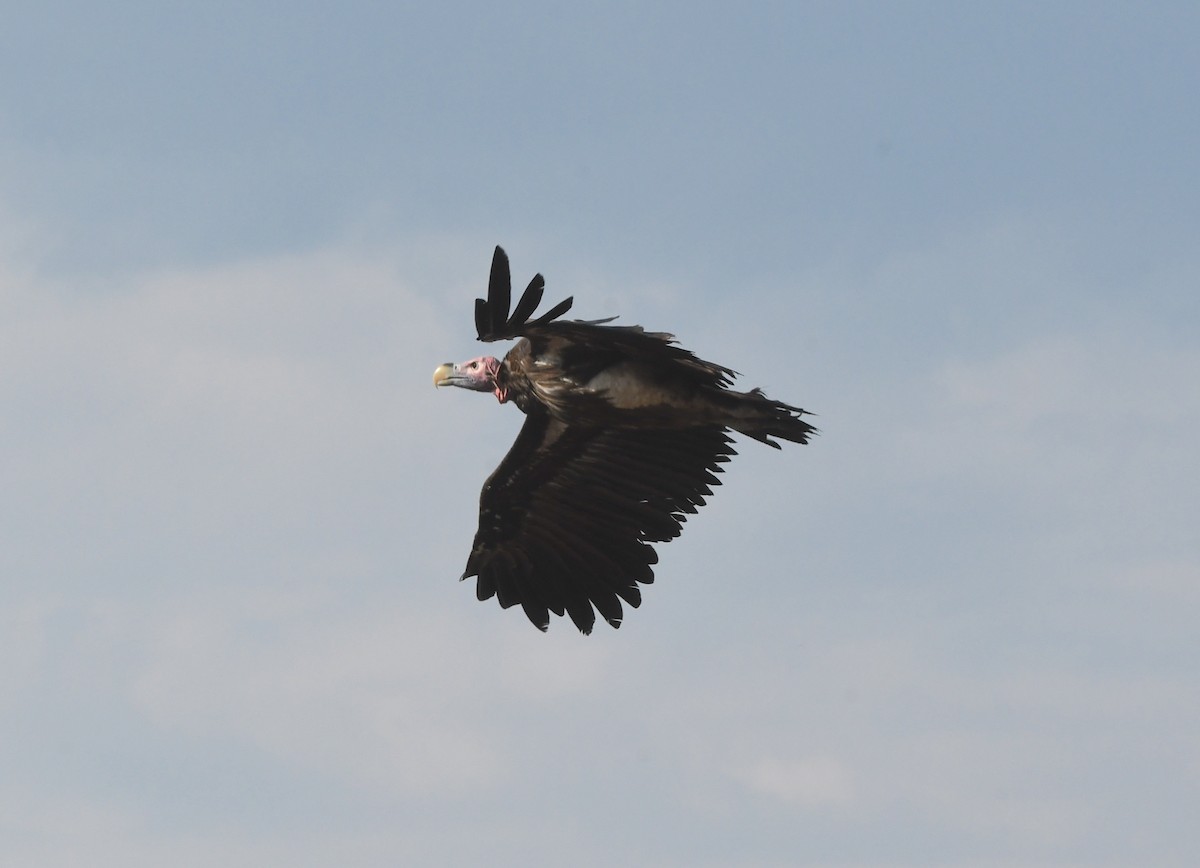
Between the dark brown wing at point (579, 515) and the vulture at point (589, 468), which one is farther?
the dark brown wing at point (579, 515)

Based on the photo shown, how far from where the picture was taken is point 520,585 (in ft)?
55.5

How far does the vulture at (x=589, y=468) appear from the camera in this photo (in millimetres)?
14742

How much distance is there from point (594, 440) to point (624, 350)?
7.79 feet

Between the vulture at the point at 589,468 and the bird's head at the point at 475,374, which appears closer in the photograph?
the vulture at the point at 589,468

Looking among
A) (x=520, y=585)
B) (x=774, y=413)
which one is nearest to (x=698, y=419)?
(x=774, y=413)

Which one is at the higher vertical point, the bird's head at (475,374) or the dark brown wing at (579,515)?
the bird's head at (475,374)

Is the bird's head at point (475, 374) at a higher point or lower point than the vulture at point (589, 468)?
higher

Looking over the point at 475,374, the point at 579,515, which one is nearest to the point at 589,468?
the point at 579,515

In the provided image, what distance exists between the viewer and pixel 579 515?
16.8 meters

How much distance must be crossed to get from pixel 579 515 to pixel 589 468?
18.5 inches

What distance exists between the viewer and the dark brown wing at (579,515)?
16.4 m

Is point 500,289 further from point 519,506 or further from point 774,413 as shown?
point 519,506

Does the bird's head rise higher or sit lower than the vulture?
higher

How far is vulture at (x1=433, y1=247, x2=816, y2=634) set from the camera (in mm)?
14742
